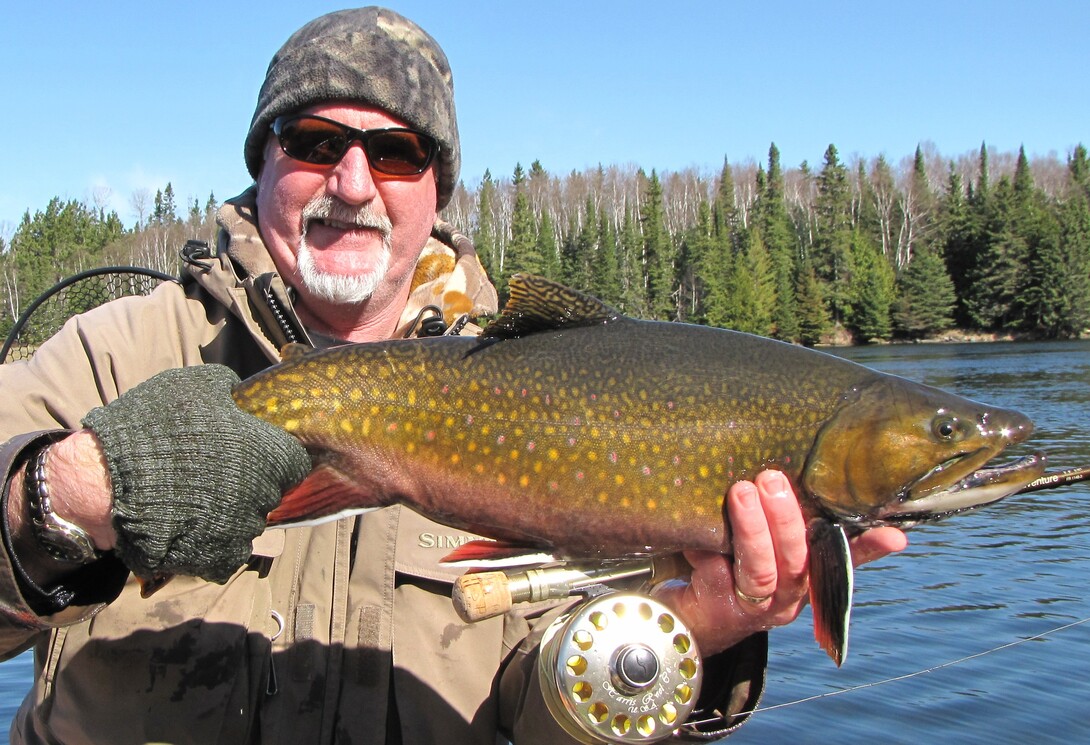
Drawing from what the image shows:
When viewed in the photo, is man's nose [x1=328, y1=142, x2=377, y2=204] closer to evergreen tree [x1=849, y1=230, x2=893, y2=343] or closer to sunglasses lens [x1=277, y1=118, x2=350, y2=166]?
sunglasses lens [x1=277, y1=118, x2=350, y2=166]

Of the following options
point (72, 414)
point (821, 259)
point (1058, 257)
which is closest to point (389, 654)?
point (72, 414)

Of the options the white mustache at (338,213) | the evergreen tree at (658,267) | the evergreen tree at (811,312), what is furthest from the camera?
the evergreen tree at (658,267)

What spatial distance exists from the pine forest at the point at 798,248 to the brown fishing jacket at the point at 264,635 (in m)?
50.2

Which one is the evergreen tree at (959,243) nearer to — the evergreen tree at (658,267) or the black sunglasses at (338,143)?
the evergreen tree at (658,267)

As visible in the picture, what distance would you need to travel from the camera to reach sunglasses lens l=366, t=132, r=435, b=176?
13.1 feet

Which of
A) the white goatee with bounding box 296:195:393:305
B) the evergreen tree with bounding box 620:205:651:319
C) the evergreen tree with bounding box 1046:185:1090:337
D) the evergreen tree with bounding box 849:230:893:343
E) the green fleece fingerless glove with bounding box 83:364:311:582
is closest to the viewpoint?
the green fleece fingerless glove with bounding box 83:364:311:582

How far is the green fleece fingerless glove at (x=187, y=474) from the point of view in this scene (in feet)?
7.47

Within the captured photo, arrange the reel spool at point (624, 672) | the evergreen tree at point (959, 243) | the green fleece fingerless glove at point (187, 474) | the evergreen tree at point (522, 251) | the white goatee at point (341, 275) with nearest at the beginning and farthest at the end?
the green fleece fingerless glove at point (187, 474), the reel spool at point (624, 672), the white goatee at point (341, 275), the evergreen tree at point (959, 243), the evergreen tree at point (522, 251)

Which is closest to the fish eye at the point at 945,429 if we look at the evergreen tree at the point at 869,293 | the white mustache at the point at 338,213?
the white mustache at the point at 338,213

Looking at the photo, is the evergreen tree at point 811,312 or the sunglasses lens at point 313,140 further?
the evergreen tree at point 811,312

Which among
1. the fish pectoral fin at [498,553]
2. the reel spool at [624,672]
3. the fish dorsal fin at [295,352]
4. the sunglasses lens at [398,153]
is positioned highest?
the sunglasses lens at [398,153]

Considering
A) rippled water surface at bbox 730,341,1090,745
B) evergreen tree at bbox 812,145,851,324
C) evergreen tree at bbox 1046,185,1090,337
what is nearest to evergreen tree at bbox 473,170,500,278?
evergreen tree at bbox 812,145,851,324

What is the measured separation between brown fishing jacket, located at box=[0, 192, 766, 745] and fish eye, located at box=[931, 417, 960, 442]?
1.00m

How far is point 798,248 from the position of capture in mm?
79562
